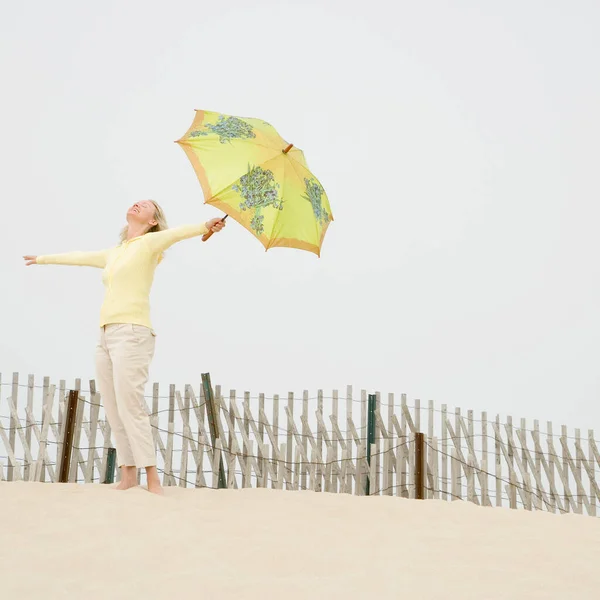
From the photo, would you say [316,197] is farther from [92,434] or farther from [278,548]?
[92,434]

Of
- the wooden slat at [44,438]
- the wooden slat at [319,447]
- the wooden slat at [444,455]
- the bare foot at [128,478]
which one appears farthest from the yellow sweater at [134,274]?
the wooden slat at [444,455]

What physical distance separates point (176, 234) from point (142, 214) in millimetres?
379

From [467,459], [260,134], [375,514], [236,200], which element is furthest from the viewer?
[467,459]

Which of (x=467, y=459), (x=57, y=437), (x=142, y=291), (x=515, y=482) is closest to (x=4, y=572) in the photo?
(x=142, y=291)

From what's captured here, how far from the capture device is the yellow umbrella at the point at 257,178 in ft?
13.6

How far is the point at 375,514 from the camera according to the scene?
12.6ft

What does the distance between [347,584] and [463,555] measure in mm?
678

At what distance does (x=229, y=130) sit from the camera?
14.4 feet

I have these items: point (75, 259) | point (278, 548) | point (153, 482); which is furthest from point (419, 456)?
point (278, 548)

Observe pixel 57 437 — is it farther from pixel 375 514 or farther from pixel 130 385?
pixel 375 514

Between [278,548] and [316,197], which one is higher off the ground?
[316,197]

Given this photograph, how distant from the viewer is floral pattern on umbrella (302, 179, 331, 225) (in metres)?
4.54

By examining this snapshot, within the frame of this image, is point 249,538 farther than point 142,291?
No

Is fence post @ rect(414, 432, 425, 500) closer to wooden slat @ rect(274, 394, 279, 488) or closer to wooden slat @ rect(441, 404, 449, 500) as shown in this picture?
wooden slat @ rect(441, 404, 449, 500)
